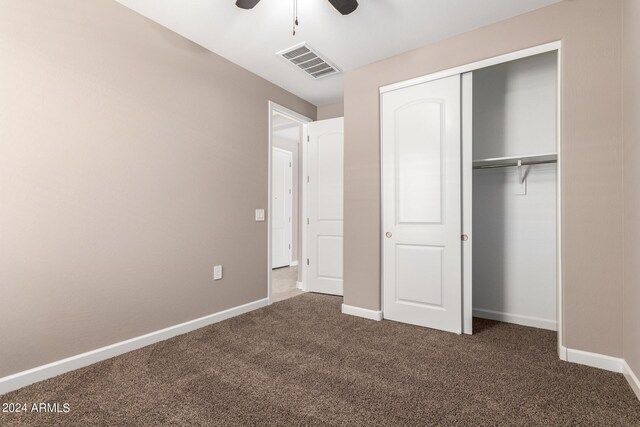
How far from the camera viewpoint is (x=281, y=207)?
20.4 feet

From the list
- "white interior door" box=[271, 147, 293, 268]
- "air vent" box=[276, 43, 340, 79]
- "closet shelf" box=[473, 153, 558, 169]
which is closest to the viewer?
"closet shelf" box=[473, 153, 558, 169]

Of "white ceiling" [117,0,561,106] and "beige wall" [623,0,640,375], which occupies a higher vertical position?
"white ceiling" [117,0,561,106]

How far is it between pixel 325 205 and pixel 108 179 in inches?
96.5

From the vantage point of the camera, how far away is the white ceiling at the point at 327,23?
87.2 inches

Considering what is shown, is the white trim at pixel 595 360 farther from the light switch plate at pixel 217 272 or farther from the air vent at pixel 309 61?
the air vent at pixel 309 61

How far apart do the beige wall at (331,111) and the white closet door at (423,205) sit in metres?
1.35

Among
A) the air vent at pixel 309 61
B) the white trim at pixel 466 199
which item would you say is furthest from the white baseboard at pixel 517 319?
the air vent at pixel 309 61

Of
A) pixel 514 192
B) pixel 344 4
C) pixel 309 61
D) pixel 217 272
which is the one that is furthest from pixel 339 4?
pixel 217 272

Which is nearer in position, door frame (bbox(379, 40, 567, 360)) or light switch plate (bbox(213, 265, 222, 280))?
door frame (bbox(379, 40, 567, 360))

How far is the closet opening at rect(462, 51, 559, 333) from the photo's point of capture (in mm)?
2686

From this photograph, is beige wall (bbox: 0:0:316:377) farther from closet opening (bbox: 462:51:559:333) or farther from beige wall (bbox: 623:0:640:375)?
beige wall (bbox: 623:0:640:375)

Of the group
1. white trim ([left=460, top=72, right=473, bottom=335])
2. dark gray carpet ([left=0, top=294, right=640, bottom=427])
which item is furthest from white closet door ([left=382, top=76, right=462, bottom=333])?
dark gray carpet ([left=0, top=294, right=640, bottom=427])

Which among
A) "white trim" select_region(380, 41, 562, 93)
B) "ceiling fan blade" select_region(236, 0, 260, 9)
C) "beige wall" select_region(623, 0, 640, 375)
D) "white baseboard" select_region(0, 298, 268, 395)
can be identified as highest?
"ceiling fan blade" select_region(236, 0, 260, 9)

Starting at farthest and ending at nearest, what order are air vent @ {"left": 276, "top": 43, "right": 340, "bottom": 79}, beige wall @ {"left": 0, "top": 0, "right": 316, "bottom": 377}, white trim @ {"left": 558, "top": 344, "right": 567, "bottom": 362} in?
1. air vent @ {"left": 276, "top": 43, "right": 340, "bottom": 79}
2. white trim @ {"left": 558, "top": 344, "right": 567, "bottom": 362}
3. beige wall @ {"left": 0, "top": 0, "right": 316, "bottom": 377}
